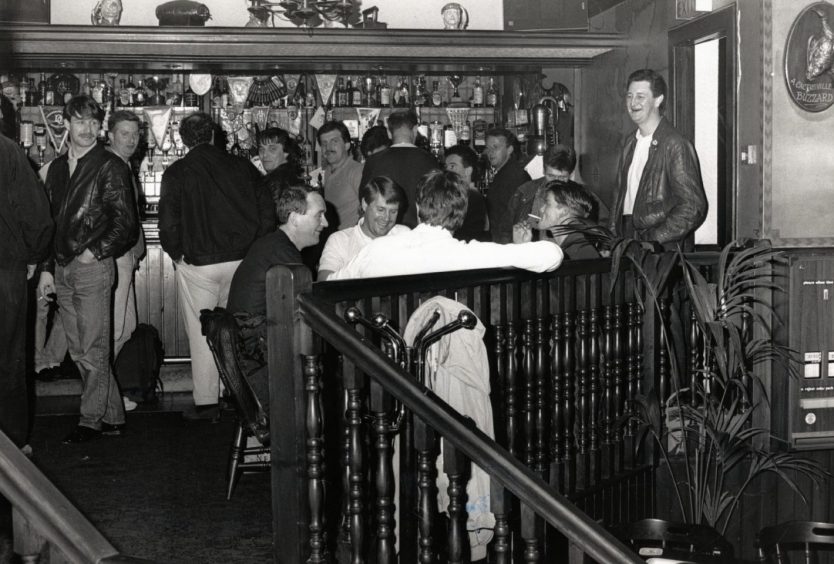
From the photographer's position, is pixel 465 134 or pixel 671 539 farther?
pixel 465 134

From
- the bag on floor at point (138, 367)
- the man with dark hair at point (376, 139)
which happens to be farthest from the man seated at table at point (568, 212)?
the bag on floor at point (138, 367)

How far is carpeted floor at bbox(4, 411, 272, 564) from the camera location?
4.05 m

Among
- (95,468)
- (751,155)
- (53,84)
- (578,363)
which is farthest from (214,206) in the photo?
(53,84)

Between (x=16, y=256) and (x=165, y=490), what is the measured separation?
1.26m

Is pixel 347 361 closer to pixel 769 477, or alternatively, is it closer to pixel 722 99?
pixel 769 477

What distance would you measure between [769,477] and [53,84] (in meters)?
7.12

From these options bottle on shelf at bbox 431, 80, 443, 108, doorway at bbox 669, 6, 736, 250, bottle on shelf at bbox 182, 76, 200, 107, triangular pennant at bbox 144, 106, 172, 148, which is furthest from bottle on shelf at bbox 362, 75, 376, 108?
doorway at bbox 669, 6, 736, 250

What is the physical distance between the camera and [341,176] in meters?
7.39

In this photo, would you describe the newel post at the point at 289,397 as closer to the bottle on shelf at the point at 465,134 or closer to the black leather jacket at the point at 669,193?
the black leather jacket at the point at 669,193

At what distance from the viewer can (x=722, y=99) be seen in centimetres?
711

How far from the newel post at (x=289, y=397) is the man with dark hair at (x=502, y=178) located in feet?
14.6

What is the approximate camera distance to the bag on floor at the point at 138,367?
274 inches

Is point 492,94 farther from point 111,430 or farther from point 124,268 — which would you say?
point 111,430

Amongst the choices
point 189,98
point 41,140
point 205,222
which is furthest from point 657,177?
point 41,140
